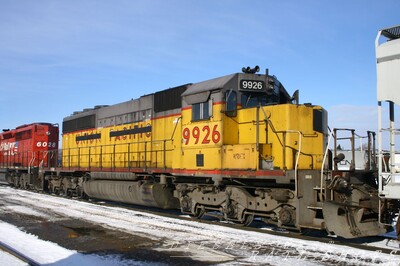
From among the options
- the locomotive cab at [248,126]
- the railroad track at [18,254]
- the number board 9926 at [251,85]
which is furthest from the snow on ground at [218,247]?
the number board 9926 at [251,85]

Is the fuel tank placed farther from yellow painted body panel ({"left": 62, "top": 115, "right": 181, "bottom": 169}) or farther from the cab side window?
the cab side window

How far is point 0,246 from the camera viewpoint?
7.87 metres

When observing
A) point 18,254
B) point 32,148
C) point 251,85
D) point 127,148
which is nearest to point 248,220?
point 251,85

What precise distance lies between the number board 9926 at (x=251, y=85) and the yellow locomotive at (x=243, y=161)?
27 mm

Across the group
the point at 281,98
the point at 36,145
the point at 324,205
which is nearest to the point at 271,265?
the point at 324,205

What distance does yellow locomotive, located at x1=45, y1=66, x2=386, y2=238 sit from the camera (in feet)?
27.9

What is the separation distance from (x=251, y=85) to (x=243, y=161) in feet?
7.23

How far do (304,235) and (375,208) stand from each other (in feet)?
5.68

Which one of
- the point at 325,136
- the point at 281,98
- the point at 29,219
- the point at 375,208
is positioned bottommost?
the point at 29,219

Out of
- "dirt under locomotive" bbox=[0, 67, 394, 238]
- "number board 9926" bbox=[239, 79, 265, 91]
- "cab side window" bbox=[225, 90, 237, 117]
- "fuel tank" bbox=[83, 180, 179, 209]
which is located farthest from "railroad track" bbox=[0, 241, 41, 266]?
"number board 9926" bbox=[239, 79, 265, 91]

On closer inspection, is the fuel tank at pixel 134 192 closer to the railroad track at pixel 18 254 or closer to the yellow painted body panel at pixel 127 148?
the yellow painted body panel at pixel 127 148

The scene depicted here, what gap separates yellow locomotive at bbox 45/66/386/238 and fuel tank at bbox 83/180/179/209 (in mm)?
36

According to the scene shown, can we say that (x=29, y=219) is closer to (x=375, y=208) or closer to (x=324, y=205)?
(x=324, y=205)

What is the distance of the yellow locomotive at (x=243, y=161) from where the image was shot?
27.9ft
